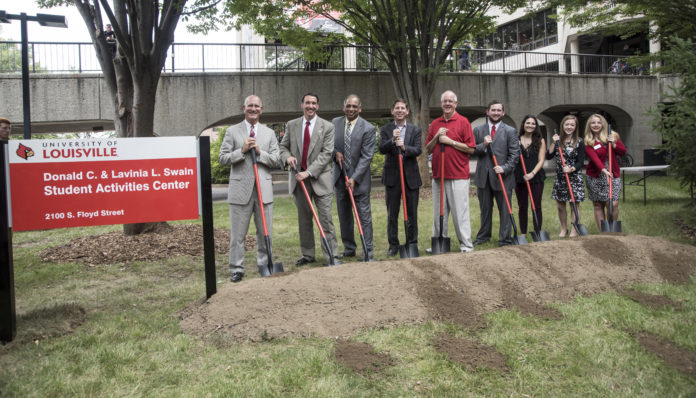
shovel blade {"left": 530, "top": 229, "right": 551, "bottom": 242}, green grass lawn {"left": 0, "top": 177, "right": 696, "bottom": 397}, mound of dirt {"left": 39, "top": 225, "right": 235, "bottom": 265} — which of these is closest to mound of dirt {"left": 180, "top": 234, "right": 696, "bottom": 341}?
green grass lawn {"left": 0, "top": 177, "right": 696, "bottom": 397}

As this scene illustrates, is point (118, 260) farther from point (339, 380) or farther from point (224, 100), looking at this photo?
point (224, 100)

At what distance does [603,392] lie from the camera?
274 cm

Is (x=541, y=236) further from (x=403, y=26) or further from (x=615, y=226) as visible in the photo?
(x=403, y=26)

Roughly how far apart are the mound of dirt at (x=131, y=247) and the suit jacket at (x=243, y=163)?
219 centimetres

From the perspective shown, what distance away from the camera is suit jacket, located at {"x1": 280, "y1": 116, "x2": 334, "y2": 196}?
19.0 feet

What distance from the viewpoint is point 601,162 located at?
684cm

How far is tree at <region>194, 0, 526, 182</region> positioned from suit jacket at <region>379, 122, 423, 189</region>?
290 inches

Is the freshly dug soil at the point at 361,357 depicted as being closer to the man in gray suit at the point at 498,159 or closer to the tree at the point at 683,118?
the man in gray suit at the point at 498,159

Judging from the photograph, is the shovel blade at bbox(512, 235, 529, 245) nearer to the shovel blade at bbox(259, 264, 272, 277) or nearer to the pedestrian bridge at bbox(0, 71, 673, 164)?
the shovel blade at bbox(259, 264, 272, 277)

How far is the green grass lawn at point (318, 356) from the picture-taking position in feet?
9.25

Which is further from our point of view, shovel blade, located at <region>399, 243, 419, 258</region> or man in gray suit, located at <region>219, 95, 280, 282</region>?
shovel blade, located at <region>399, 243, 419, 258</region>

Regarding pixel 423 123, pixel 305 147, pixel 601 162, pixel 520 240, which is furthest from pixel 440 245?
pixel 423 123

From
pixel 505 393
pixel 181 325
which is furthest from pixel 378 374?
pixel 181 325

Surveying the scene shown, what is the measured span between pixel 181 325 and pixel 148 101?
5016 mm
